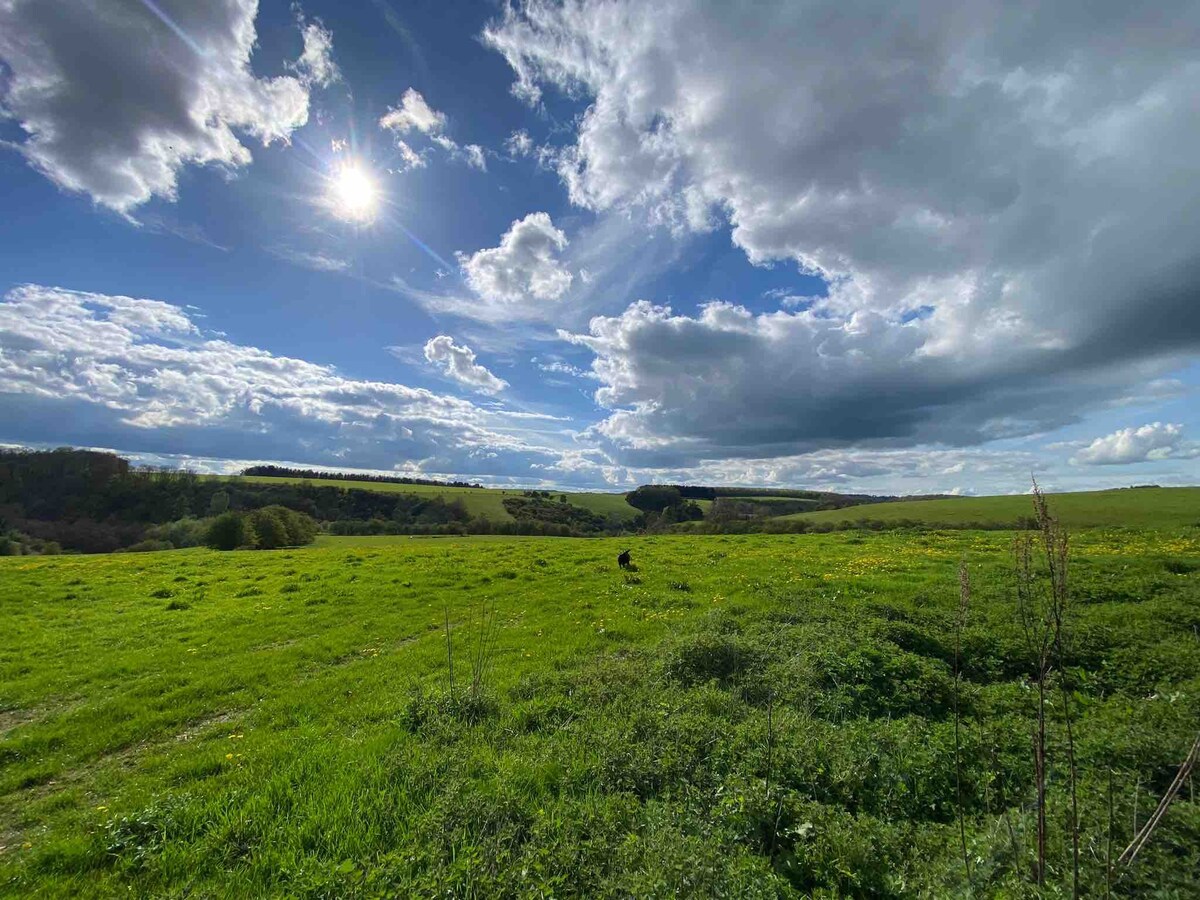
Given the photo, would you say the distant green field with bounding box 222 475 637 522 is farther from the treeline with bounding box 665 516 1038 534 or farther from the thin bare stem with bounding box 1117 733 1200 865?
the thin bare stem with bounding box 1117 733 1200 865

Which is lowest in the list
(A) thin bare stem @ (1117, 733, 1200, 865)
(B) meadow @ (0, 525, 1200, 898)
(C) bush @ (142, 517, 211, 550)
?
(C) bush @ (142, 517, 211, 550)

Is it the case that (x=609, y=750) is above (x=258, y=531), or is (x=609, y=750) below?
above

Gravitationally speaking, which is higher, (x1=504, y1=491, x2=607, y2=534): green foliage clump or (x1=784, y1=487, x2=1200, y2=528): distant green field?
(x1=784, y1=487, x2=1200, y2=528): distant green field

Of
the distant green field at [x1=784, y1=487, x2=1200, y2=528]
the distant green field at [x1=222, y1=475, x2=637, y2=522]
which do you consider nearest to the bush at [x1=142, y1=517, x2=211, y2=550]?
the distant green field at [x1=222, y1=475, x2=637, y2=522]

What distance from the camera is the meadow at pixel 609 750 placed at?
5.00m

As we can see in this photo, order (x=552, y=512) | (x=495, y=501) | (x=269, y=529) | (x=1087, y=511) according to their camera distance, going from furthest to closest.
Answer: (x=495, y=501) → (x=552, y=512) → (x=1087, y=511) → (x=269, y=529)

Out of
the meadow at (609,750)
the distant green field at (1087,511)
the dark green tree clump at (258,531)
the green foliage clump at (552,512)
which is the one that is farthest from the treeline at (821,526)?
the dark green tree clump at (258,531)

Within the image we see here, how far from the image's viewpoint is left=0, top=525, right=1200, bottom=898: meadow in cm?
500

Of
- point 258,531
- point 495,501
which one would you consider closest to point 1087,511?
point 258,531

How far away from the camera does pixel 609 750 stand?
7316 millimetres

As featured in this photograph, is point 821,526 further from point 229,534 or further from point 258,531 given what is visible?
point 229,534

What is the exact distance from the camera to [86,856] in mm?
5922

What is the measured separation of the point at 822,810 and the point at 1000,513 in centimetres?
7132

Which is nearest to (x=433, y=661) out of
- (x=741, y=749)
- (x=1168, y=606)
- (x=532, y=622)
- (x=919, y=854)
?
(x=532, y=622)
